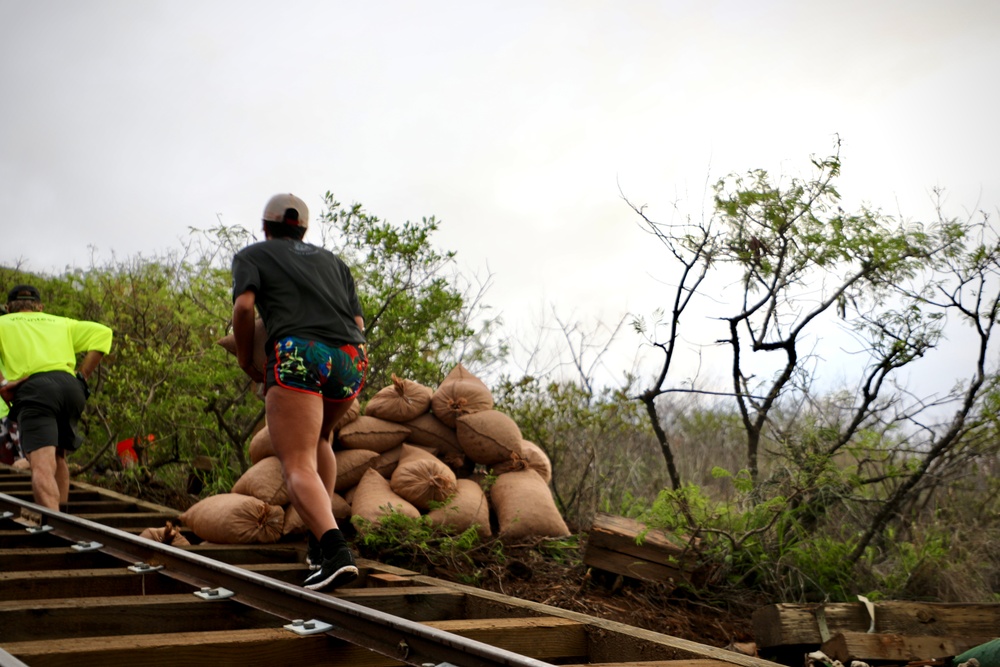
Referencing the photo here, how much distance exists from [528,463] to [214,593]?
116 inches

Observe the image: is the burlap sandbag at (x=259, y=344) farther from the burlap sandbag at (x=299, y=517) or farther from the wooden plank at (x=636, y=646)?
the wooden plank at (x=636, y=646)

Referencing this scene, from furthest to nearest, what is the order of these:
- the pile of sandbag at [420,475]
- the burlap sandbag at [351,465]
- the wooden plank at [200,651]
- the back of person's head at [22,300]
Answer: the back of person's head at [22,300] < the burlap sandbag at [351,465] < the pile of sandbag at [420,475] < the wooden plank at [200,651]

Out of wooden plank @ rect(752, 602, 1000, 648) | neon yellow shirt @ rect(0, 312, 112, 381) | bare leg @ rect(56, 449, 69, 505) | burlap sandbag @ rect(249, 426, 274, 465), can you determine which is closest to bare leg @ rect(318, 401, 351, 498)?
burlap sandbag @ rect(249, 426, 274, 465)

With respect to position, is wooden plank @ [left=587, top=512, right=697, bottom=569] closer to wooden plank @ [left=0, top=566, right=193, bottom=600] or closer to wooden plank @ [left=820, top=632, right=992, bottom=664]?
wooden plank @ [left=820, top=632, right=992, bottom=664]

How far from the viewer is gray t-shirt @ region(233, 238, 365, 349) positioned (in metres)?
3.96

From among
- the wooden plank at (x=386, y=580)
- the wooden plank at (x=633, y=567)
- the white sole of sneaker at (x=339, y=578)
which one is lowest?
the wooden plank at (x=633, y=567)

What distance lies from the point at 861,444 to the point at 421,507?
2699mm

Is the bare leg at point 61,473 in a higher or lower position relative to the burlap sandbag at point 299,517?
higher

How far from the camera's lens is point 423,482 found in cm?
551

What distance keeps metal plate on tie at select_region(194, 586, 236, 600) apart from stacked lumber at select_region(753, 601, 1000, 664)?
89.9 inches

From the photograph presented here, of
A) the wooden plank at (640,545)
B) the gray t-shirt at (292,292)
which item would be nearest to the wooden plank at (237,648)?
the gray t-shirt at (292,292)

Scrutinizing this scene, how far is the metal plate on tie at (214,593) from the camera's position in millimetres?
3471

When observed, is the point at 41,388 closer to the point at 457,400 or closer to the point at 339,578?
the point at 457,400

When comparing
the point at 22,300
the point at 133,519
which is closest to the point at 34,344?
the point at 22,300
